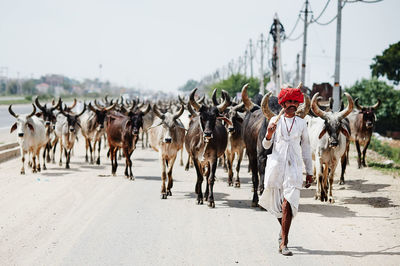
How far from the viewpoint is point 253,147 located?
10828mm

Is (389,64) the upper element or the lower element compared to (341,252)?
upper

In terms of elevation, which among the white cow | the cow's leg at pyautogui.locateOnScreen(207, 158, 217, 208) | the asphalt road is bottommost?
the asphalt road

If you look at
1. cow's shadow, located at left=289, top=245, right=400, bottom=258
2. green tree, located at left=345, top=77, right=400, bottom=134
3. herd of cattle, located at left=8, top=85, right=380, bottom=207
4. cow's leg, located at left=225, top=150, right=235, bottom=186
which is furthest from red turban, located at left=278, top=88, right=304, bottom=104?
green tree, located at left=345, top=77, right=400, bottom=134

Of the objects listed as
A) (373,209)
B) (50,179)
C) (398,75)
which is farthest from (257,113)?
(398,75)

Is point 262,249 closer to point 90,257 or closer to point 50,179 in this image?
point 90,257

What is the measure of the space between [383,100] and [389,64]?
27.7ft

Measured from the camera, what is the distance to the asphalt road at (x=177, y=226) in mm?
6480

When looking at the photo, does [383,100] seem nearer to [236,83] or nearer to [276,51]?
[276,51]

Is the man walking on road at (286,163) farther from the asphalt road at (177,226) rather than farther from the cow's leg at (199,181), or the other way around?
the cow's leg at (199,181)

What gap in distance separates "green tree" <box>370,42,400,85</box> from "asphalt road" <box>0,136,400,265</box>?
33957 mm

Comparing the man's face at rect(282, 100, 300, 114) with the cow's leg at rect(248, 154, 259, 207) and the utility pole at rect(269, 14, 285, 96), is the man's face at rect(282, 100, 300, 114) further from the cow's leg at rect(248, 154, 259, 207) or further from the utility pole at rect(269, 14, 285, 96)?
the utility pole at rect(269, 14, 285, 96)

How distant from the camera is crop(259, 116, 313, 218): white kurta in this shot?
6530 millimetres

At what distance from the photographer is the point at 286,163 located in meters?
6.61


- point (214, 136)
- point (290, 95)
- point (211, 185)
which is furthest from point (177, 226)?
point (290, 95)
